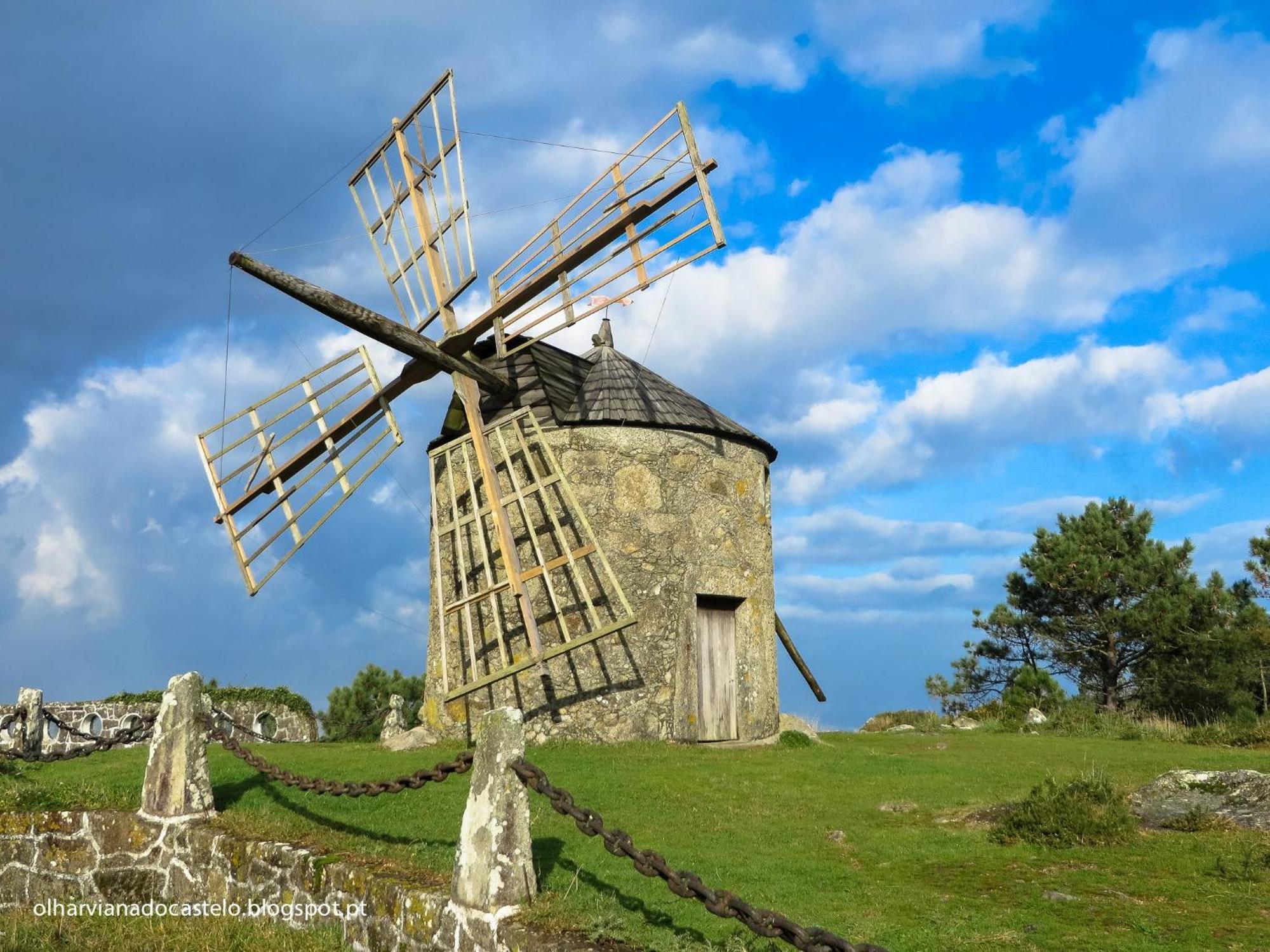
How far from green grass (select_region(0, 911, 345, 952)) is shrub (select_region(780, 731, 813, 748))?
28.5ft

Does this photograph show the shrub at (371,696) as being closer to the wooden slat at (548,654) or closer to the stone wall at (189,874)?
the wooden slat at (548,654)

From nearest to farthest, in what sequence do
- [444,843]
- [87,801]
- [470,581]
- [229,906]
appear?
[229,906] < [444,843] < [87,801] < [470,581]

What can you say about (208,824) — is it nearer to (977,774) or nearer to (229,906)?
(229,906)

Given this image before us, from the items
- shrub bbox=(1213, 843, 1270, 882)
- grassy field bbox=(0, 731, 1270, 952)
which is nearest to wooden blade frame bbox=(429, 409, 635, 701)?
grassy field bbox=(0, 731, 1270, 952)

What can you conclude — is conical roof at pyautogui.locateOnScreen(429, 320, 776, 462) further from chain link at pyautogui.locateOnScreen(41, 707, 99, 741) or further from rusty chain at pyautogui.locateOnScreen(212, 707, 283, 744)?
chain link at pyautogui.locateOnScreen(41, 707, 99, 741)

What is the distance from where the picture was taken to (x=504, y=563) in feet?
38.8

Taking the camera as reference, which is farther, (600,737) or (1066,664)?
(1066,664)

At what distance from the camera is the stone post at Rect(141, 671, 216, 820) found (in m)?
7.02

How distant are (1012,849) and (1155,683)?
15791 millimetres

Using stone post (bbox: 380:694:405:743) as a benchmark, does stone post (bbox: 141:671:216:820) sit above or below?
below

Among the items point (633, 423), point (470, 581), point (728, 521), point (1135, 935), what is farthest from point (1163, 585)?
point (1135, 935)

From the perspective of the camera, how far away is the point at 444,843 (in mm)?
6609

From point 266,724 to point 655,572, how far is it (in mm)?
9403

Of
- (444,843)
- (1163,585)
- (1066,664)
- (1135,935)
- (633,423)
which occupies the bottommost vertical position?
(1135,935)
